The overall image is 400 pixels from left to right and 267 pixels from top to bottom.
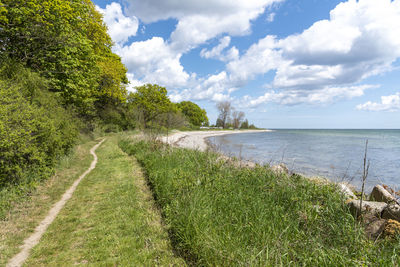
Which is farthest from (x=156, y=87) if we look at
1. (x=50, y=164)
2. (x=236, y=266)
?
(x=236, y=266)

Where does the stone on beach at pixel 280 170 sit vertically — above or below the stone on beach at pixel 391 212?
above

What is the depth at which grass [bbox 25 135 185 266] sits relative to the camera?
3924 mm

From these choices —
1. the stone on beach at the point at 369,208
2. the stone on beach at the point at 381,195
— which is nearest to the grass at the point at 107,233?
the stone on beach at the point at 369,208

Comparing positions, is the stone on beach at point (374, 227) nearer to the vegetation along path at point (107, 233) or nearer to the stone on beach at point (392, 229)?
the stone on beach at point (392, 229)

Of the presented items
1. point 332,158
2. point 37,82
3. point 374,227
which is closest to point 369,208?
point 374,227

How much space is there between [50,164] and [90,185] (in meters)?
1.81

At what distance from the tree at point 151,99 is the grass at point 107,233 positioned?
3631cm

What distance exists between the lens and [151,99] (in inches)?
1736

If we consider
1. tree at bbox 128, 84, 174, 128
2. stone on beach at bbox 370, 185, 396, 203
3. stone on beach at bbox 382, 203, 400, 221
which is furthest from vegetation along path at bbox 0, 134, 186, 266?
tree at bbox 128, 84, 174, 128

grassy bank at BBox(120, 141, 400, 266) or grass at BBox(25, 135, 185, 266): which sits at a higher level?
grassy bank at BBox(120, 141, 400, 266)

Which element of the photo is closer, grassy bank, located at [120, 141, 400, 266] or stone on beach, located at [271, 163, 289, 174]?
grassy bank, located at [120, 141, 400, 266]

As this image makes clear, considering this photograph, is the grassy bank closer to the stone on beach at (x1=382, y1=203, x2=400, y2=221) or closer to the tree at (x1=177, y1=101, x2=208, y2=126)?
the stone on beach at (x1=382, y1=203, x2=400, y2=221)

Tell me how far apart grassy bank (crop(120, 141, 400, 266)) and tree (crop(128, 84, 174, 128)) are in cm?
3716

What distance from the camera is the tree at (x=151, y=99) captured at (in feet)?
140
